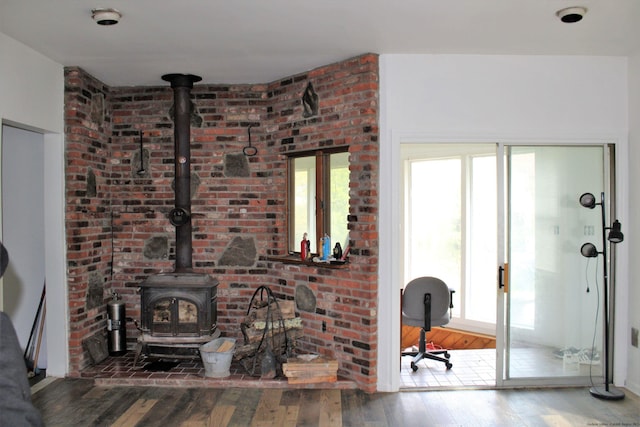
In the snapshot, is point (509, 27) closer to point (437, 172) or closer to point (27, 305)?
point (437, 172)

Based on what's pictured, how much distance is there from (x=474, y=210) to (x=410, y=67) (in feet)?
7.87

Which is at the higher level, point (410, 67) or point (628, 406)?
point (410, 67)

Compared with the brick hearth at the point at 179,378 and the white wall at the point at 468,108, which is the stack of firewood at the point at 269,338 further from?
the white wall at the point at 468,108

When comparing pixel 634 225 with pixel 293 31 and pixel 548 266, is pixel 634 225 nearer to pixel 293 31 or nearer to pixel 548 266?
pixel 548 266

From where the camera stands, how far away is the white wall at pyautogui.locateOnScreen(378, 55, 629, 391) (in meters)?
3.88

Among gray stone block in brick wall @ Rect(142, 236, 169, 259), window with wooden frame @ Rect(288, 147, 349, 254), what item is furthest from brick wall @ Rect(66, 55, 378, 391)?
window with wooden frame @ Rect(288, 147, 349, 254)

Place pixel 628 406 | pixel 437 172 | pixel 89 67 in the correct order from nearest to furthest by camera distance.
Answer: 1. pixel 628 406
2. pixel 89 67
3. pixel 437 172

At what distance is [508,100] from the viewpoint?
3.91 metres

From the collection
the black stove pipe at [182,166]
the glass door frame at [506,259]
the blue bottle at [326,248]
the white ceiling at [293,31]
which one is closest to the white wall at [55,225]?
the white ceiling at [293,31]

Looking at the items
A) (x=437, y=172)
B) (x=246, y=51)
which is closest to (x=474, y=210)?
(x=437, y=172)

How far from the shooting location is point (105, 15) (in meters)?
3.02

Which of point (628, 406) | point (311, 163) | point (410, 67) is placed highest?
point (410, 67)

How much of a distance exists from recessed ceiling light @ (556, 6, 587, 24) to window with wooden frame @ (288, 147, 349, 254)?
1.84 m

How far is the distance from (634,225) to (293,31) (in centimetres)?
306
